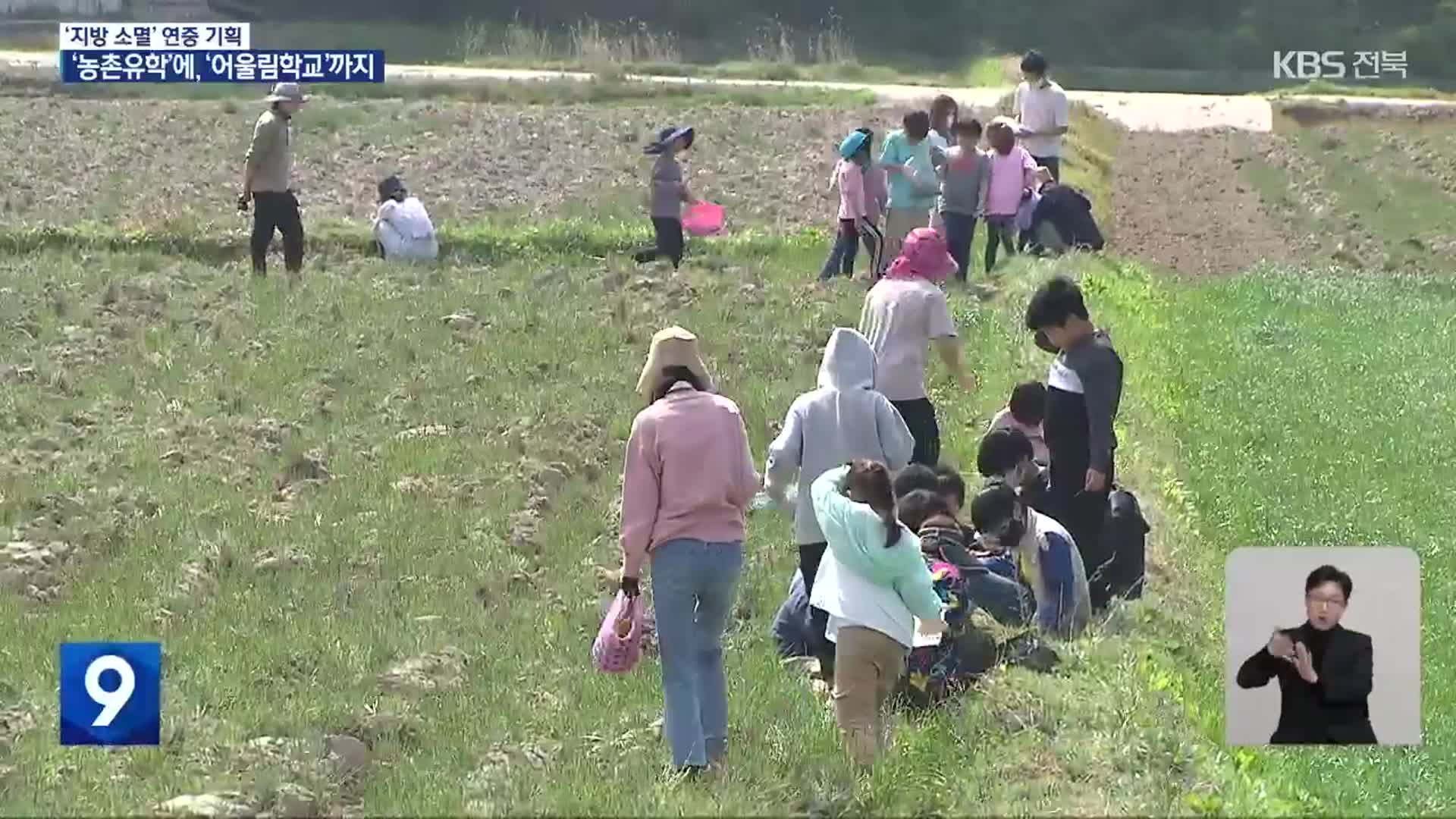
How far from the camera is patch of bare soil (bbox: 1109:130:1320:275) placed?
2306 centimetres

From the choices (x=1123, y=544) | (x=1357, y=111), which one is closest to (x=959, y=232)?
(x=1123, y=544)

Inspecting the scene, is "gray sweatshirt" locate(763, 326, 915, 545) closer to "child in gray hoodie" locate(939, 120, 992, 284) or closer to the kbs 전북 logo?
the kbs 전북 logo

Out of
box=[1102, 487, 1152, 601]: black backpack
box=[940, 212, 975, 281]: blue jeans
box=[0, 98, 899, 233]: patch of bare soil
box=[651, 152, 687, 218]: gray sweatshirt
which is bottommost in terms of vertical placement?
box=[1102, 487, 1152, 601]: black backpack

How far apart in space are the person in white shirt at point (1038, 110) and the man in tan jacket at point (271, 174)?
5.76m

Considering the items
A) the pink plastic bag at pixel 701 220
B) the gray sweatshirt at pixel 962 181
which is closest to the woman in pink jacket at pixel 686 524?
the gray sweatshirt at pixel 962 181

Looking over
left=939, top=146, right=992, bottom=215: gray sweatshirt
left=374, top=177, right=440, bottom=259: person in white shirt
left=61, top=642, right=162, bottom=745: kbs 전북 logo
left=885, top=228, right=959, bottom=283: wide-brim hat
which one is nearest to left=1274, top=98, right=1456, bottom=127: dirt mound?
left=374, top=177, right=440, bottom=259: person in white shirt

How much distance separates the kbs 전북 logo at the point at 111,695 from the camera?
7113 mm

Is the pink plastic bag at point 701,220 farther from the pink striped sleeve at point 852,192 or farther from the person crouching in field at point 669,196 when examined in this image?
the pink striped sleeve at point 852,192

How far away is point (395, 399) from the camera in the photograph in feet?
42.0

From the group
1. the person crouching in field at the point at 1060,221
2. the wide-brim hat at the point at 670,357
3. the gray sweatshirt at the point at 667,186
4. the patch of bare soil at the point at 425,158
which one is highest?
the patch of bare soil at the point at 425,158

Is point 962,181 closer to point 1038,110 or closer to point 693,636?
point 1038,110

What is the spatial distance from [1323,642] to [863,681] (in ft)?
4.79

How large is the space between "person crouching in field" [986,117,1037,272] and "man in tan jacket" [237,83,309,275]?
5.31m

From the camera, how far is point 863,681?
6.82 meters
